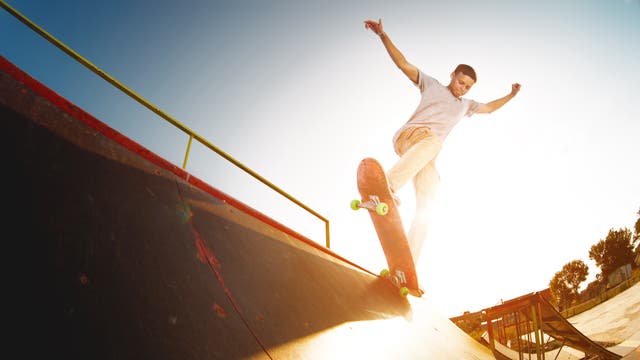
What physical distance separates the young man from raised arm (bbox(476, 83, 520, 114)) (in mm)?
533

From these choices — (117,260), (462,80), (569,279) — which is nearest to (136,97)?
(117,260)

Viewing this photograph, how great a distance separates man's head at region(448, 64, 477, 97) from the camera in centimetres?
485

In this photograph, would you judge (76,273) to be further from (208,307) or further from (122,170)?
(122,170)

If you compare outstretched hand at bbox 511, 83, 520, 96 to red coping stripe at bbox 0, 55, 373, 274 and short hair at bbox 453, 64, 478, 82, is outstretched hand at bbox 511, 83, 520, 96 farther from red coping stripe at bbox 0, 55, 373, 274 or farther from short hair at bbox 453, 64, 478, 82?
red coping stripe at bbox 0, 55, 373, 274

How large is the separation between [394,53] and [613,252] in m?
59.0

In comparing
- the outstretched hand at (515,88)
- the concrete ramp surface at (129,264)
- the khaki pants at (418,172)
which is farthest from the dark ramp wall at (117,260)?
the outstretched hand at (515,88)

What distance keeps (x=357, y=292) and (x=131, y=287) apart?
2.12 m

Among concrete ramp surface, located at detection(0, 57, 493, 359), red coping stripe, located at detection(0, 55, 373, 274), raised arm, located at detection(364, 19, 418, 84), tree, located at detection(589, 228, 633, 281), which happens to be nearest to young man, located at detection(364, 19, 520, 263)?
raised arm, located at detection(364, 19, 418, 84)

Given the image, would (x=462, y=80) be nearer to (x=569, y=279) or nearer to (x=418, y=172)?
(x=418, y=172)

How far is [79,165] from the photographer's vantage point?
1272 mm

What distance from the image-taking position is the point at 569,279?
176 feet

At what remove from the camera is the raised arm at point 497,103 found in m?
5.42

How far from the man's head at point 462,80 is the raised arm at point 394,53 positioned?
685mm

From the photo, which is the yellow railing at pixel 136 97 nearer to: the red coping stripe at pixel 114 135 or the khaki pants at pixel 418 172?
the red coping stripe at pixel 114 135
